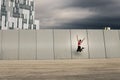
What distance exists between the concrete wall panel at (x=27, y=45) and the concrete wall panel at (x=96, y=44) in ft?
17.1

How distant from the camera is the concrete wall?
63.2 ft

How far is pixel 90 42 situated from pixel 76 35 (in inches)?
58.2

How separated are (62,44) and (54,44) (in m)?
0.74

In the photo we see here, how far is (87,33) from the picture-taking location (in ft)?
66.2

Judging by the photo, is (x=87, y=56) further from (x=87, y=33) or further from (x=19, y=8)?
(x=19, y=8)

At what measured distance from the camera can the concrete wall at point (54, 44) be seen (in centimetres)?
1925

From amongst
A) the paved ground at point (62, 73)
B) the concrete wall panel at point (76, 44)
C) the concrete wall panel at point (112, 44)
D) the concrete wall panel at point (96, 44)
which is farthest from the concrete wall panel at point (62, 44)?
the paved ground at point (62, 73)

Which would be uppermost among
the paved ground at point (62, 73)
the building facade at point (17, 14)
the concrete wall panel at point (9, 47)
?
the building facade at point (17, 14)

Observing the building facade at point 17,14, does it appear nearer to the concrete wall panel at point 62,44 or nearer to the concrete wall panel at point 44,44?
the concrete wall panel at point 44,44

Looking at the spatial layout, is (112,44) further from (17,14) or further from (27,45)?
(17,14)

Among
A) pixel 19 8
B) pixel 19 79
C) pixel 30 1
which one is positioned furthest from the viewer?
pixel 30 1

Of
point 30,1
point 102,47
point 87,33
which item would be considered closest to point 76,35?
point 87,33

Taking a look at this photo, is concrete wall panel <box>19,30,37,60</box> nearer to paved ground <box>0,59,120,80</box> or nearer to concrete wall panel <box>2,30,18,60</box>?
concrete wall panel <box>2,30,18,60</box>

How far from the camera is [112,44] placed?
2031 centimetres
